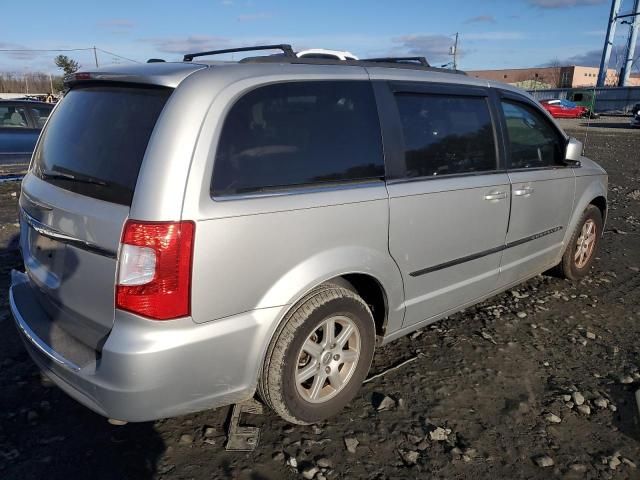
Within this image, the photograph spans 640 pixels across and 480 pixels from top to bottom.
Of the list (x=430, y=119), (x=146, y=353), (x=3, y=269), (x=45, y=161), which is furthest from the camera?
(x=3, y=269)

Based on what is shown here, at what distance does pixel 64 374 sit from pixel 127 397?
1.35 feet

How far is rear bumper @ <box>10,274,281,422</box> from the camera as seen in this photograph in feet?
6.72

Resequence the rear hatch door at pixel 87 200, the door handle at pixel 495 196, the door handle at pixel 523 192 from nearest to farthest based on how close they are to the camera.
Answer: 1. the rear hatch door at pixel 87 200
2. the door handle at pixel 495 196
3. the door handle at pixel 523 192

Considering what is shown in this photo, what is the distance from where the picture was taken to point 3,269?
4879mm

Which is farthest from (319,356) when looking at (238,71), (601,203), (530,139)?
(601,203)

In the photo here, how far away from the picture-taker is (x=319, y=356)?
2.66 meters

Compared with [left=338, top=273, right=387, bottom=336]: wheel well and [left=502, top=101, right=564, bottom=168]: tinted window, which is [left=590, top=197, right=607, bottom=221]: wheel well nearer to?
[left=502, top=101, right=564, bottom=168]: tinted window

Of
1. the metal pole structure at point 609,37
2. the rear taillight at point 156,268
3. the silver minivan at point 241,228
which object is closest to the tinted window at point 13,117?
the silver minivan at point 241,228

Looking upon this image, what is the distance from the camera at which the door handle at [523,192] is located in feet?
11.9

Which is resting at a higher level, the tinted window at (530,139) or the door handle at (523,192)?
the tinted window at (530,139)

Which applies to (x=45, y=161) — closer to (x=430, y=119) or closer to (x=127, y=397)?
(x=127, y=397)

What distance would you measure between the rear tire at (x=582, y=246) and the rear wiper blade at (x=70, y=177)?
4013mm

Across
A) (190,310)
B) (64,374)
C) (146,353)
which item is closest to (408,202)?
(190,310)

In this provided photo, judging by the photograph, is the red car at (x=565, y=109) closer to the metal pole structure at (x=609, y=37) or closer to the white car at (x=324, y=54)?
the metal pole structure at (x=609, y=37)
